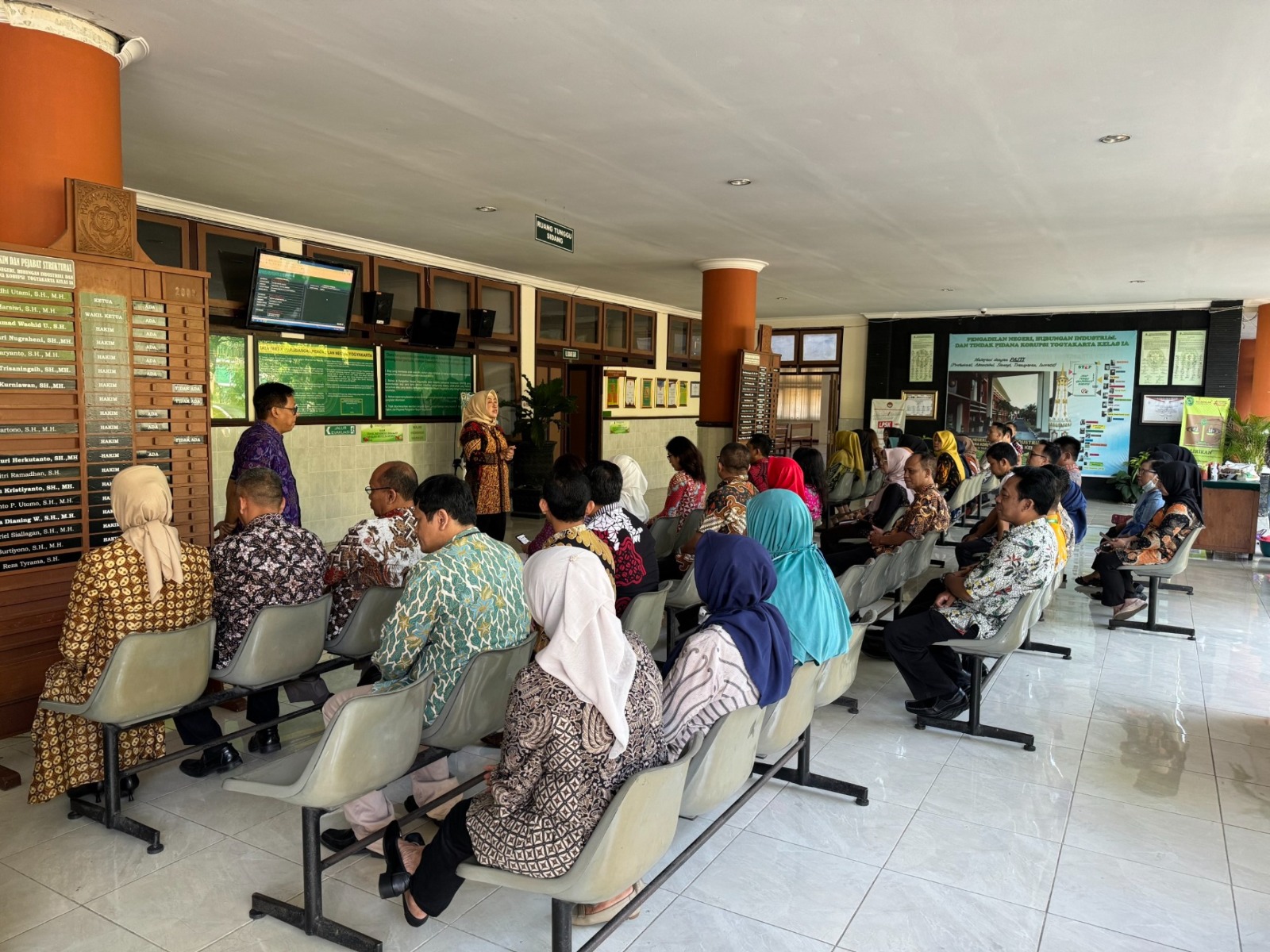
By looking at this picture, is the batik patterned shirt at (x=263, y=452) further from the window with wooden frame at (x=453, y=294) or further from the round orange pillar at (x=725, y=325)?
the round orange pillar at (x=725, y=325)

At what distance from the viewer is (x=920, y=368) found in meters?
14.1

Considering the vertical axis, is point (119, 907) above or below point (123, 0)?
below

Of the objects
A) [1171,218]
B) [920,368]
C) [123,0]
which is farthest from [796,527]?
[920,368]

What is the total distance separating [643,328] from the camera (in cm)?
1262

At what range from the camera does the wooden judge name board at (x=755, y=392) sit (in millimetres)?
8672

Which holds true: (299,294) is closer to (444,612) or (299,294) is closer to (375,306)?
(375,306)

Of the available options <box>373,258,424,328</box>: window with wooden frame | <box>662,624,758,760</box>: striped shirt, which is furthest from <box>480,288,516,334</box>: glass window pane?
<box>662,624,758,760</box>: striped shirt

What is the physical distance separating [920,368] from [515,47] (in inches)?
468

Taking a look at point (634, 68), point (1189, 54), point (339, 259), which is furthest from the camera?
point (339, 259)

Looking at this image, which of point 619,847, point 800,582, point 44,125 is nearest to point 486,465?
point 44,125

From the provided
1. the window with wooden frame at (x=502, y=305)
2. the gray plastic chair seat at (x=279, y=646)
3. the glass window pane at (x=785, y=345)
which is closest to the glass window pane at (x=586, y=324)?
the window with wooden frame at (x=502, y=305)

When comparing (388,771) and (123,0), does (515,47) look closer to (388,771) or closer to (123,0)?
(123,0)

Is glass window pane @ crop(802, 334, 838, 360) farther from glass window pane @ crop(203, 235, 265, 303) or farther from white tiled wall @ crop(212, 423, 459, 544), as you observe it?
glass window pane @ crop(203, 235, 265, 303)

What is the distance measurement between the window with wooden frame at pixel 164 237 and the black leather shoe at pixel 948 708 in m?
5.89
